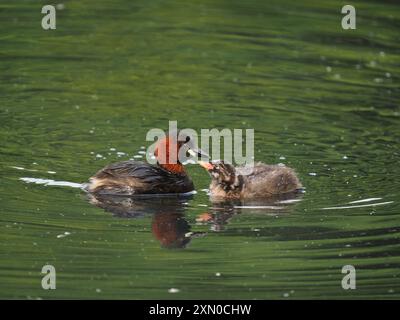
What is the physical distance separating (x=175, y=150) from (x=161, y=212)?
1144mm

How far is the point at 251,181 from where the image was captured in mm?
11094

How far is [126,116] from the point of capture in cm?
1335

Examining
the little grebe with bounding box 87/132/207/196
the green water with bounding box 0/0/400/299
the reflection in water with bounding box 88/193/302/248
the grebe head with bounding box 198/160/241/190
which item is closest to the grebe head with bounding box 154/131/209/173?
the little grebe with bounding box 87/132/207/196

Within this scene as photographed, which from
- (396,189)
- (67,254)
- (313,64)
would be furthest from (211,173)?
(313,64)

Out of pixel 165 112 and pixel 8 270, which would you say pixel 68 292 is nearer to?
pixel 8 270

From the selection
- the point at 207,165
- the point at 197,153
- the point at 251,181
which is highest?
the point at 197,153

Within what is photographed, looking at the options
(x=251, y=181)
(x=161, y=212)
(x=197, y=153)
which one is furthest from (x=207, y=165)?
(x=161, y=212)

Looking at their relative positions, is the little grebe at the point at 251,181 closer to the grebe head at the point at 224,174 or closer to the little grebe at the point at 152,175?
the grebe head at the point at 224,174

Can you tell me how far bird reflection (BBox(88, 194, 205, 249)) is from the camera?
955 cm

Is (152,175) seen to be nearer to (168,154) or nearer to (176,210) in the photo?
(168,154)

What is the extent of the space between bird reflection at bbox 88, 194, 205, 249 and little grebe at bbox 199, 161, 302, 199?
38 cm

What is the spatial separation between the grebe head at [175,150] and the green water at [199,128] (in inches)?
26.7

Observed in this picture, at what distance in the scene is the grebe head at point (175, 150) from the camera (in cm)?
1134

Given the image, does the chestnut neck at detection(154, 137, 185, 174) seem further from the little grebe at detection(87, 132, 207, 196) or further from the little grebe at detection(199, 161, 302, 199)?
the little grebe at detection(199, 161, 302, 199)
